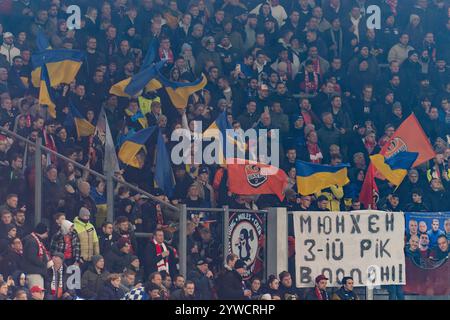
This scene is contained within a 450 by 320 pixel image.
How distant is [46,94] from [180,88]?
1851 millimetres

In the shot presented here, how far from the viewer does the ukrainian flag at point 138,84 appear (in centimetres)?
1833

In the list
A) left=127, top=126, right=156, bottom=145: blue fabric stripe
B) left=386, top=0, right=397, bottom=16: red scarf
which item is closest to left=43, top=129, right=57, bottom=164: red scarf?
left=127, top=126, right=156, bottom=145: blue fabric stripe

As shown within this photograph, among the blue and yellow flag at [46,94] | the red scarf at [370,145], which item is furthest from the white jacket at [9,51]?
the red scarf at [370,145]

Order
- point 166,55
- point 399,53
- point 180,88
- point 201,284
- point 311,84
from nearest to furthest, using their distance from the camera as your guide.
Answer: point 201,284
point 180,88
point 166,55
point 311,84
point 399,53

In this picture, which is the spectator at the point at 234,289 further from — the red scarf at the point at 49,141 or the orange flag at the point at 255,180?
the red scarf at the point at 49,141

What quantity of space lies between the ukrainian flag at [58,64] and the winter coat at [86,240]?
295cm

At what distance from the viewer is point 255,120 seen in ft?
61.2

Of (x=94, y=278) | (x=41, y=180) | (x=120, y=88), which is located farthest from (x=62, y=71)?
(x=94, y=278)

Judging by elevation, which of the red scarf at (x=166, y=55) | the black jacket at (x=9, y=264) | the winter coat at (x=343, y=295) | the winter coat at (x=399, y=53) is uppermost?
the winter coat at (x=399, y=53)

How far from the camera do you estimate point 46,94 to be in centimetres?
1786

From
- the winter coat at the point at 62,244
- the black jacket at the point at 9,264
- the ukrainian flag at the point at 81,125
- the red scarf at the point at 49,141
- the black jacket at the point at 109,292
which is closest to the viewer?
the black jacket at the point at 9,264

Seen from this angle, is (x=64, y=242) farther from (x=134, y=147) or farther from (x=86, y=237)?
(x=134, y=147)

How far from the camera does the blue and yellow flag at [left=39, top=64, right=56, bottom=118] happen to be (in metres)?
17.8

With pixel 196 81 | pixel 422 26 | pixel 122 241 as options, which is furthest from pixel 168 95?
pixel 422 26
